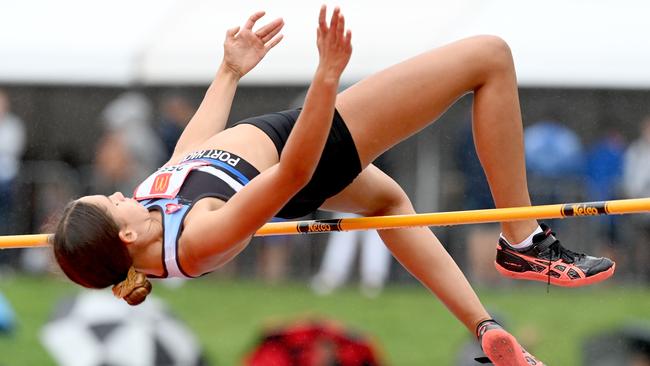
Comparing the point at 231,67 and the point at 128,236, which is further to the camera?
the point at 231,67

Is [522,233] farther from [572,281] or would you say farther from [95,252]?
[95,252]

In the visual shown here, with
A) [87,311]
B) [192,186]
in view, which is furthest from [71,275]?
[87,311]

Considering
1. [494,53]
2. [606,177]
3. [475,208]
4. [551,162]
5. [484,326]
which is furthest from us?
[606,177]

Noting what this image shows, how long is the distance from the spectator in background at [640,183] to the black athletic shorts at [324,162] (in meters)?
7.04

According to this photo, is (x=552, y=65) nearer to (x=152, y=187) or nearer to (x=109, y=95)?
(x=109, y=95)

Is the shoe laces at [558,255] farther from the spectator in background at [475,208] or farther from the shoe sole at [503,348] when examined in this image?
the spectator in background at [475,208]

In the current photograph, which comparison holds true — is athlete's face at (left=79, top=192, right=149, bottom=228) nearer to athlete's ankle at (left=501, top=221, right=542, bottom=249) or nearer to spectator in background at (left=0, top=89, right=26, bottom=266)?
athlete's ankle at (left=501, top=221, right=542, bottom=249)

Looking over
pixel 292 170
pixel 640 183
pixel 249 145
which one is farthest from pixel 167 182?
pixel 640 183

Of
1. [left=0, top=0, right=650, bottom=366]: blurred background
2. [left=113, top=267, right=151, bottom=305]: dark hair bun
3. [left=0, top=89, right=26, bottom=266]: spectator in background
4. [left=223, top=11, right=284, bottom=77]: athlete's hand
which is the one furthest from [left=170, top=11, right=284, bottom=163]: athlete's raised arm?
[left=0, top=89, right=26, bottom=266]: spectator in background

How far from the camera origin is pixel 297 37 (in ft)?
40.7

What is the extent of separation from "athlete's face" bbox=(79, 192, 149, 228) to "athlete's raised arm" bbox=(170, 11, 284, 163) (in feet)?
1.97

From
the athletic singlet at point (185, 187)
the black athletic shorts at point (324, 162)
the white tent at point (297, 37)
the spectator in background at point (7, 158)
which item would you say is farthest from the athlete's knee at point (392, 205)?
the spectator in background at point (7, 158)

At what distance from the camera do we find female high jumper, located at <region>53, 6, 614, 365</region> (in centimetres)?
529

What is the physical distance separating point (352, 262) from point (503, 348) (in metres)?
7.90
